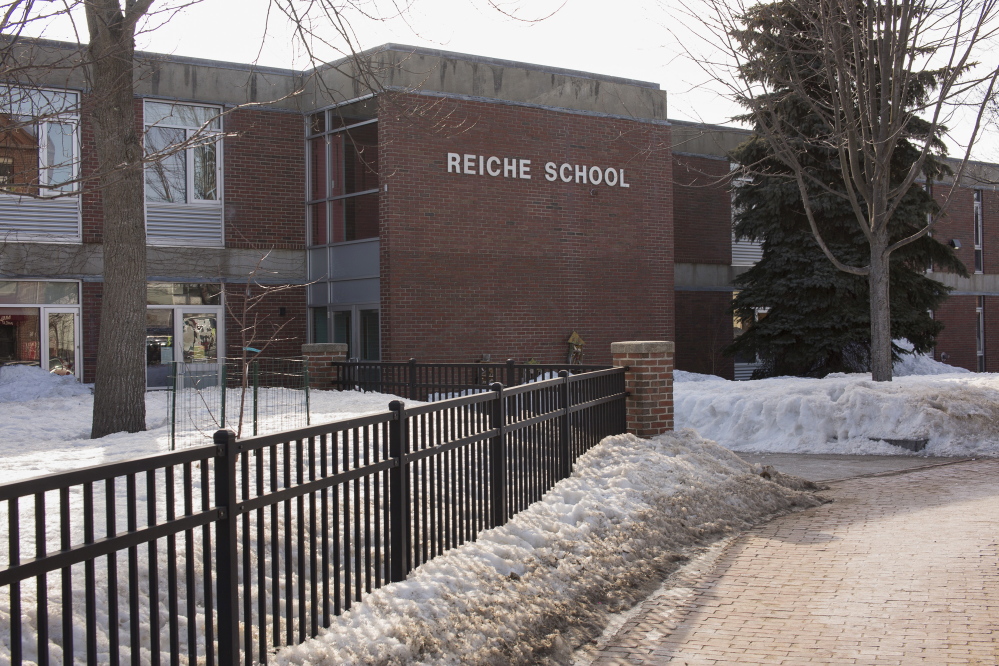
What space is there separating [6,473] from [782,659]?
20.2ft

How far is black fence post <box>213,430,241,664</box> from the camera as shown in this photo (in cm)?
401

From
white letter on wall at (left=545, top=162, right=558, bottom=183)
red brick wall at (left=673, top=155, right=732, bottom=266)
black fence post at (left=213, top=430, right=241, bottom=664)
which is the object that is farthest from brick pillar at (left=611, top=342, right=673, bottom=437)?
red brick wall at (left=673, top=155, right=732, bottom=266)

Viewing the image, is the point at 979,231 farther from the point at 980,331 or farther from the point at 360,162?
the point at 360,162

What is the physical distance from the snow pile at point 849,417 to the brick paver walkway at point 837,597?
15.8 feet

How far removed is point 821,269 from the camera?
2386 centimetres

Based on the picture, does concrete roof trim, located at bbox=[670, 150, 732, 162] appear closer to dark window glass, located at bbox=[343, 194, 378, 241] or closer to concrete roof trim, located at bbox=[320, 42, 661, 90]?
concrete roof trim, located at bbox=[320, 42, 661, 90]

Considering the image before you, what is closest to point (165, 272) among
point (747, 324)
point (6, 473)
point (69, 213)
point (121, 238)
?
point (69, 213)

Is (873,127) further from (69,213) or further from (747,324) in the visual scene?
(69,213)

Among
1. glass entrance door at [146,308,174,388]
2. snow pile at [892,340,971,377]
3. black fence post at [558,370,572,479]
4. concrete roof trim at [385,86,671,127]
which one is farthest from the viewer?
snow pile at [892,340,971,377]

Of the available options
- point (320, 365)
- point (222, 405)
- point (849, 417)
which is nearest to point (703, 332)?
point (849, 417)

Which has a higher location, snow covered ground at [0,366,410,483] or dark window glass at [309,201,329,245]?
dark window glass at [309,201,329,245]

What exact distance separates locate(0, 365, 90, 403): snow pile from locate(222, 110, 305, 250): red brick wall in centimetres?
472

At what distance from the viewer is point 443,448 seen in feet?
20.3

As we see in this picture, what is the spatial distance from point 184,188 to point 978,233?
28.1 meters
